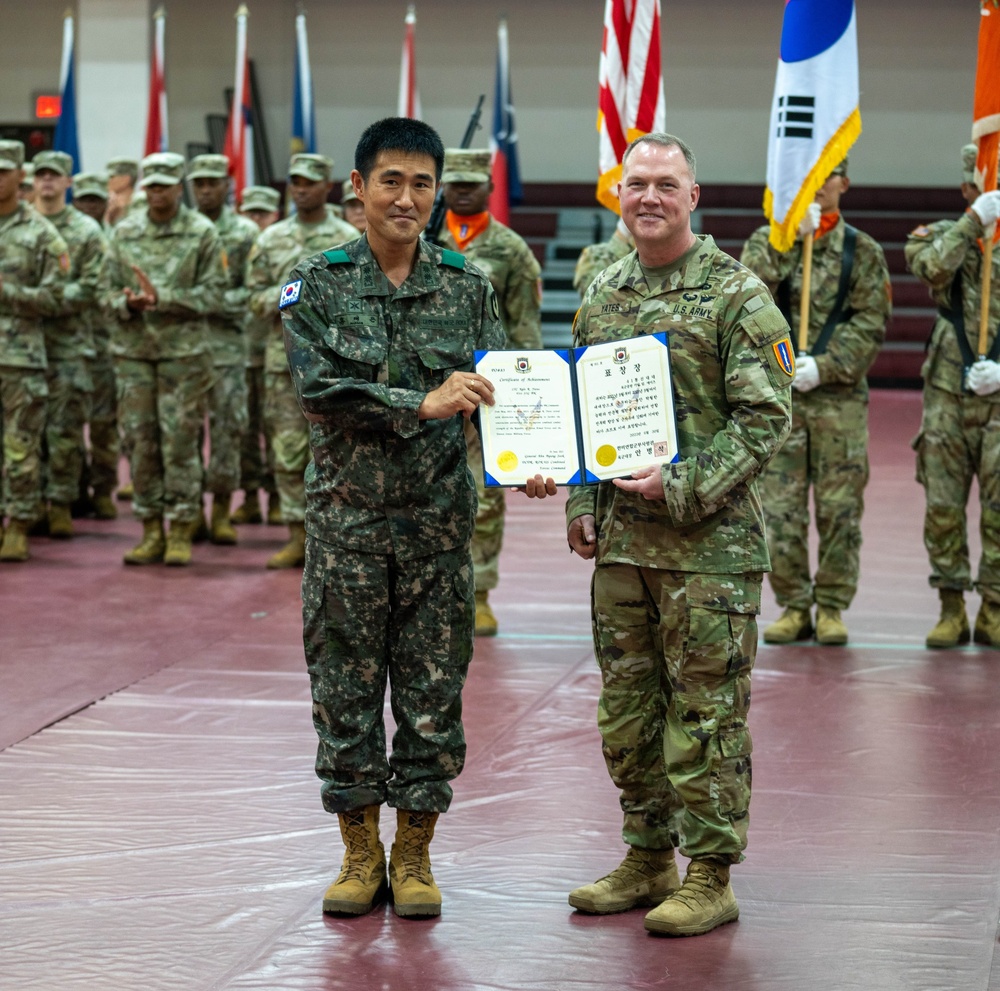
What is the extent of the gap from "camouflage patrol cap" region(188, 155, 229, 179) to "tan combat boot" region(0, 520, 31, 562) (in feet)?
8.17

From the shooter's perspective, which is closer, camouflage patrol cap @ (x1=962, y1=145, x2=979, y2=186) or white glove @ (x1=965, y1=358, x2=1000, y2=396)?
white glove @ (x1=965, y1=358, x2=1000, y2=396)

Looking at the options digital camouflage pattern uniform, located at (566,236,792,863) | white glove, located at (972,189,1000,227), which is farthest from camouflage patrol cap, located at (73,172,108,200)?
digital camouflage pattern uniform, located at (566,236,792,863)

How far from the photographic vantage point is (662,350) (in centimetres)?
333

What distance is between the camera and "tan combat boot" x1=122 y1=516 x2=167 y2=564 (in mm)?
8070

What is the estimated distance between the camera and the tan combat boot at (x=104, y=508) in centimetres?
955

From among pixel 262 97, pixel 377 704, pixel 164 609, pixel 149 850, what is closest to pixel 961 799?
pixel 377 704

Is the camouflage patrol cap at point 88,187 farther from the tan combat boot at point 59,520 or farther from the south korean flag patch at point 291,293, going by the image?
the south korean flag patch at point 291,293

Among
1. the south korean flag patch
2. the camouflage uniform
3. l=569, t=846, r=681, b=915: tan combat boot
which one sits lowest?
l=569, t=846, r=681, b=915: tan combat boot

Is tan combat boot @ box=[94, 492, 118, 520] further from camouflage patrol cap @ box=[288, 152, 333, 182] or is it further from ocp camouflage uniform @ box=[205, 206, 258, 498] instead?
camouflage patrol cap @ box=[288, 152, 333, 182]

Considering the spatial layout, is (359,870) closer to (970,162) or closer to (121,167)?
(970,162)

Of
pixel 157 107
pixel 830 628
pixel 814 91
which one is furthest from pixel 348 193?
pixel 830 628

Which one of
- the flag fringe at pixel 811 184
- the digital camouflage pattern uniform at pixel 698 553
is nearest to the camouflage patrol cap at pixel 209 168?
the flag fringe at pixel 811 184

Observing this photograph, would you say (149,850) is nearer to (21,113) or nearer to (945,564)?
(945,564)

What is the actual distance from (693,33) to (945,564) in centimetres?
1509
